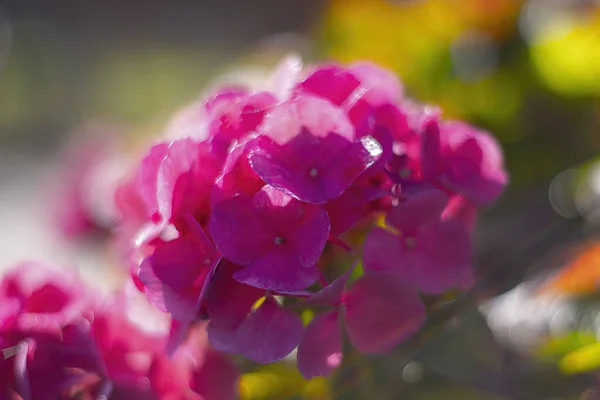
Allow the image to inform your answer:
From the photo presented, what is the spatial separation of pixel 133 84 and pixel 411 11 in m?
1.53

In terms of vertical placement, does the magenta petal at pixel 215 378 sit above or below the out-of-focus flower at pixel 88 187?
above

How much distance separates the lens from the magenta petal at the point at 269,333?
0.33 m

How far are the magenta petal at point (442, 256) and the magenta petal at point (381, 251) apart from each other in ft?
0.07

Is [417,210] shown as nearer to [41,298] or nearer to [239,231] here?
[239,231]

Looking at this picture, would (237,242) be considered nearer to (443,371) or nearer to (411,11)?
(443,371)

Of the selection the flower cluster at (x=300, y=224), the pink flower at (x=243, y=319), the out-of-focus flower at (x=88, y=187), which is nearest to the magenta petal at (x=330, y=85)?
the flower cluster at (x=300, y=224)

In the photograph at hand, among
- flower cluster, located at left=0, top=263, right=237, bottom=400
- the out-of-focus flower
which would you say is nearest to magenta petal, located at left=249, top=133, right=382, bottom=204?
flower cluster, located at left=0, top=263, right=237, bottom=400

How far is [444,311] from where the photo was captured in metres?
0.42

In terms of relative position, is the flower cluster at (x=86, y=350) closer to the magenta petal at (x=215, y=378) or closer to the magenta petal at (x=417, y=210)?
the magenta petal at (x=215, y=378)

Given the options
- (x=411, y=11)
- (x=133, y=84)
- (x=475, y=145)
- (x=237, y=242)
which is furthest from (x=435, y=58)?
(x=133, y=84)

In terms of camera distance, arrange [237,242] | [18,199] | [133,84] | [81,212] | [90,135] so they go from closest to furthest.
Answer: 1. [237,242]
2. [81,212]
3. [90,135]
4. [18,199]
5. [133,84]

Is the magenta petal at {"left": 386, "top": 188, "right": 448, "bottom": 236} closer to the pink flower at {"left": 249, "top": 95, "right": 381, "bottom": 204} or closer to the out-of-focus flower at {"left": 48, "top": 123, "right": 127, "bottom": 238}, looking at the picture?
the pink flower at {"left": 249, "top": 95, "right": 381, "bottom": 204}

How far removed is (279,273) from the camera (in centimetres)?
33

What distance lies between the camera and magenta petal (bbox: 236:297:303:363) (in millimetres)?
331
